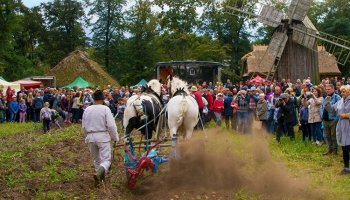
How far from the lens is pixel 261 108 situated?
17.1m

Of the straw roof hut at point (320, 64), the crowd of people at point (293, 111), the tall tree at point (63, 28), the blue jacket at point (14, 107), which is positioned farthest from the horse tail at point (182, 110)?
the tall tree at point (63, 28)

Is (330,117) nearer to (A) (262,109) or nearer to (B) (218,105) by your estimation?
(A) (262,109)

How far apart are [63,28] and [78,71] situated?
20.5 metres

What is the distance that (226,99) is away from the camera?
19328 millimetres

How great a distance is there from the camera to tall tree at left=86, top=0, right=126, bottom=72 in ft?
202

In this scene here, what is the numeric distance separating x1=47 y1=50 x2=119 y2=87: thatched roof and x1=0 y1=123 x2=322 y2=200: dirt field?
35.4 m

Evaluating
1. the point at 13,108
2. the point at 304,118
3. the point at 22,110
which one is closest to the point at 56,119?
the point at 22,110

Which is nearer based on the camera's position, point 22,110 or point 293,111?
point 293,111

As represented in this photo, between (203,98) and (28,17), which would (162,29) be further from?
(203,98)

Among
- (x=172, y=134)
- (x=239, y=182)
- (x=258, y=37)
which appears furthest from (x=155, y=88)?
(x=258, y=37)

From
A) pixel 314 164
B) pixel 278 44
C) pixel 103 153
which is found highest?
pixel 278 44

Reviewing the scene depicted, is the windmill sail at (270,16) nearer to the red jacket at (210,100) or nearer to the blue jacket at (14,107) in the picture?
the red jacket at (210,100)

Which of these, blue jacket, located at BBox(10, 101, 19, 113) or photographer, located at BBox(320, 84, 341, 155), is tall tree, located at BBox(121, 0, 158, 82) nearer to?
blue jacket, located at BBox(10, 101, 19, 113)

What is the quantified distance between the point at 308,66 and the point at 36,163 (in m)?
26.4
